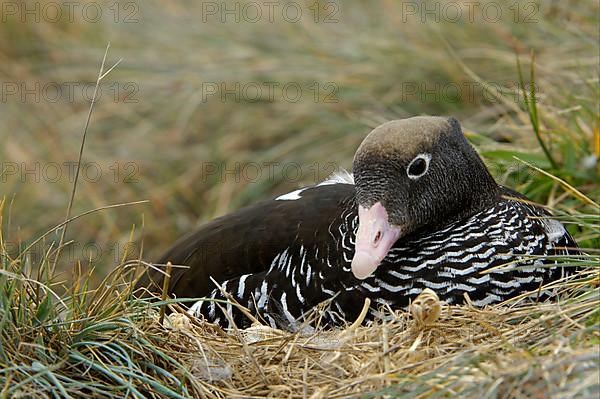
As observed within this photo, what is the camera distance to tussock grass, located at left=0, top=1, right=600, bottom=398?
283 centimetres

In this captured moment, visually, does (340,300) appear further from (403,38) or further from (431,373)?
(403,38)

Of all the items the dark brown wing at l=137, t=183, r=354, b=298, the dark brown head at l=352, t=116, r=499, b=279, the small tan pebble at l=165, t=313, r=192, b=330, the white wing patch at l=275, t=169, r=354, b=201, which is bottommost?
the small tan pebble at l=165, t=313, r=192, b=330

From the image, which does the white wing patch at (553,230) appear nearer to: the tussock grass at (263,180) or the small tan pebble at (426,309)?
the tussock grass at (263,180)

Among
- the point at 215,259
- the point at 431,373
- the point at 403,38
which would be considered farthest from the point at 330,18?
the point at 431,373

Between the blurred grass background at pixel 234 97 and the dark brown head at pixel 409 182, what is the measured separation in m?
1.75

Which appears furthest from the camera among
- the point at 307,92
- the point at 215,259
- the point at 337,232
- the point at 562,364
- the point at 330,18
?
the point at 330,18

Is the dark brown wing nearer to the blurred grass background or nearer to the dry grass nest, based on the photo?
the dry grass nest

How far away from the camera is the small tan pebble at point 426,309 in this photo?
2.97 metres

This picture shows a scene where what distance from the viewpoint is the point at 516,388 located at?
252 centimetres

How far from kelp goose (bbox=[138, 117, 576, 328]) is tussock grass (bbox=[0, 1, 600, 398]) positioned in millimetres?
136

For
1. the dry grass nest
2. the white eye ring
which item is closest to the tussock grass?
the dry grass nest

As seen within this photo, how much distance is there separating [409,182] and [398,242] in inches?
9.2

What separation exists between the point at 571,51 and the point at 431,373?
3475mm

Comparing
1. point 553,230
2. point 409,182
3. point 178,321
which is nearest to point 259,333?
point 178,321
